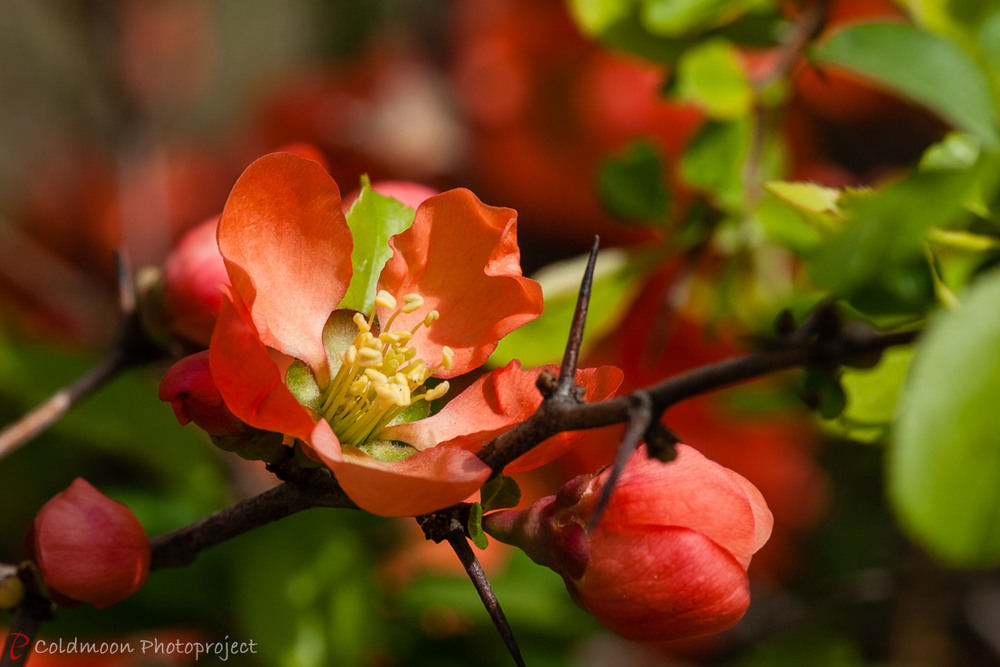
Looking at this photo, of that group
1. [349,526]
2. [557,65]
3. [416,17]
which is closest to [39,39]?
[416,17]

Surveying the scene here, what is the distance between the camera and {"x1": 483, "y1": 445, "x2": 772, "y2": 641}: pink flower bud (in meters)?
0.43

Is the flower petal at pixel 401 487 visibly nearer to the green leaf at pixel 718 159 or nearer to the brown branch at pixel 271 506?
the brown branch at pixel 271 506

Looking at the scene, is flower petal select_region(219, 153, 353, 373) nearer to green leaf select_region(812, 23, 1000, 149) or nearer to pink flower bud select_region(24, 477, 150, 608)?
pink flower bud select_region(24, 477, 150, 608)

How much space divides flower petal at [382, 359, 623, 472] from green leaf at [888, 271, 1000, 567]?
0.17 metres

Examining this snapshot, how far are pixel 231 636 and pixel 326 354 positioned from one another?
19.8 inches

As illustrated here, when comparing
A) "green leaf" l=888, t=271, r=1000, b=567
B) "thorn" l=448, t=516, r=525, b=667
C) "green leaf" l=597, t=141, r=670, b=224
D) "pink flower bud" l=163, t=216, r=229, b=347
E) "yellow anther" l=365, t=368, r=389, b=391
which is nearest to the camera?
"green leaf" l=888, t=271, r=1000, b=567

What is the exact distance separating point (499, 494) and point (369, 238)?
190mm

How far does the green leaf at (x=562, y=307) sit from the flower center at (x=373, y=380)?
17 cm

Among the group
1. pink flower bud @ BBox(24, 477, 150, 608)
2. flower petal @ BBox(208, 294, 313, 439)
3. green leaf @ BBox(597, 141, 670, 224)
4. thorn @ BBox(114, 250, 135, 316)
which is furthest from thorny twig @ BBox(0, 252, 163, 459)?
green leaf @ BBox(597, 141, 670, 224)

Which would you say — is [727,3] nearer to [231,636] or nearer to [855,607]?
[231,636]

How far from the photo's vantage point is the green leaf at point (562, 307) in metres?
0.74

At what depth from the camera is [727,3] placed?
2.43 feet

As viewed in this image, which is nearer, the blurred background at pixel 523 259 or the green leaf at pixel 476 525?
the green leaf at pixel 476 525

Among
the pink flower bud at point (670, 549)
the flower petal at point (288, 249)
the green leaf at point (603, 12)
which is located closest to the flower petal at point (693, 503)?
the pink flower bud at point (670, 549)
